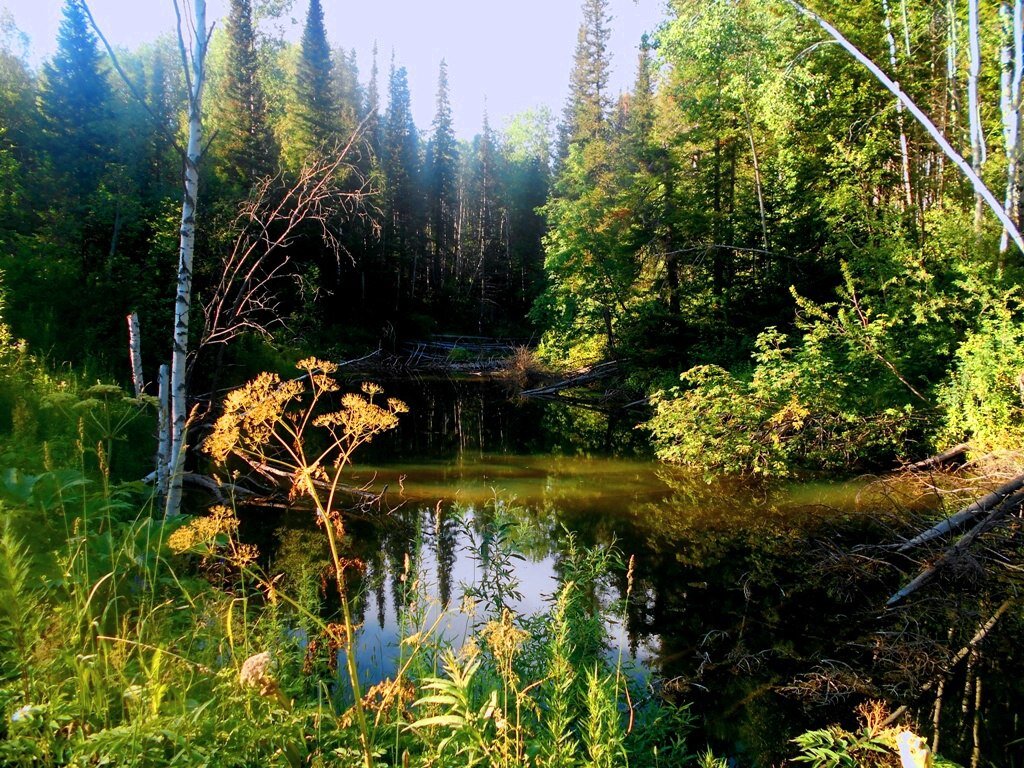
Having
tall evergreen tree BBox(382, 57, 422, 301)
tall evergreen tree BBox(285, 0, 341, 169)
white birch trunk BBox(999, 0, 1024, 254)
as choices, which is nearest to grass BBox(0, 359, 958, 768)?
white birch trunk BBox(999, 0, 1024, 254)

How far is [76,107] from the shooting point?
77.5 ft

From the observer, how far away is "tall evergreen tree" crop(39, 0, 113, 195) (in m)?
21.4

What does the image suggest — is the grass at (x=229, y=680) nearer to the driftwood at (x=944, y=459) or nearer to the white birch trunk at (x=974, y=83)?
the driftwood at (x=944, y=459)

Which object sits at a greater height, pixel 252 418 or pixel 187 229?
pixel 187 229

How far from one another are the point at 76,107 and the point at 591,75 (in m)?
26.8

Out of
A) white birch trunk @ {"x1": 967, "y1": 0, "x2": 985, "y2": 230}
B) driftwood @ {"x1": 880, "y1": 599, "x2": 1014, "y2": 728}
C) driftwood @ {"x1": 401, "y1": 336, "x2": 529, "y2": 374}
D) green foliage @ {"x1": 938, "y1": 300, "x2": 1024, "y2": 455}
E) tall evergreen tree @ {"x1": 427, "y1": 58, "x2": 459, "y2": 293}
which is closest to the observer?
driftwood @ {"x1": 880, "y1": 599, "x2": 1014, "y2": 728}

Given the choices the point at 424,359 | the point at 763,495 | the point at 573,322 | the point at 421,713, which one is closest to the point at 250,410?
the point at 421,713

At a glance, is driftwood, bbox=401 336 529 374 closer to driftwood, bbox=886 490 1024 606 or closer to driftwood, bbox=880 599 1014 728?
driftwood, bbox=886 490 1024 606

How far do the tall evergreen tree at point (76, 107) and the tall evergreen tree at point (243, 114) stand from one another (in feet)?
14.3

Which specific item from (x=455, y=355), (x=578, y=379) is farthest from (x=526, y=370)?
(x=455, y=355)

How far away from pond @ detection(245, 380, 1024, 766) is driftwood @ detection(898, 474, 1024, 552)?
19.0 inches

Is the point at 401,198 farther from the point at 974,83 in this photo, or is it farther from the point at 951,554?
the point at 951,554

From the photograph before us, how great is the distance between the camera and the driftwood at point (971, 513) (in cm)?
596

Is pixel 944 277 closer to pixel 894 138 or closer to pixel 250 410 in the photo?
pixel 894 138
